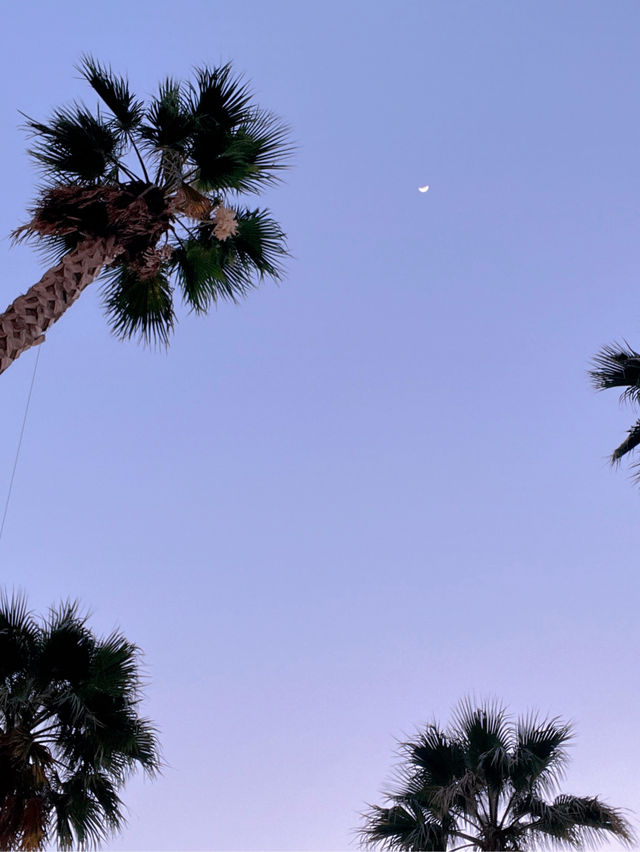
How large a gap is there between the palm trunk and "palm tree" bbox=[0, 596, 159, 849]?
4120mm

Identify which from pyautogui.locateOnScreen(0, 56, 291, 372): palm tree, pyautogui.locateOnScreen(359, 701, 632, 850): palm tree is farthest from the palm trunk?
pyautogui.locateOnScreen(359, 701, 632, 850): palm tree

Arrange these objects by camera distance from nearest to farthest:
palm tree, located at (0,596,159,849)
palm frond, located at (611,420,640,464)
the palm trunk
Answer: the palm trunk
palm tree, located at (0,596,159,849)
palm frond, located at (611,420,640,464)

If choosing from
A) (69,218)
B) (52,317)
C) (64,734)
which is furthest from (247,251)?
(64,734)

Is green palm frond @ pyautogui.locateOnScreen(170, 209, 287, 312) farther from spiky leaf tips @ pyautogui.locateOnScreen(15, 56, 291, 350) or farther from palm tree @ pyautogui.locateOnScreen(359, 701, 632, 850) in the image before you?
palm tree @ pyautogui.locateOnScreen(359, 701, 632, 850)

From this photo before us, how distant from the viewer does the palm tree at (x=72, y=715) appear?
943 centimetres

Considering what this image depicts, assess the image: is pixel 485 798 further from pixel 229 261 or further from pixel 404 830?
Answer: pixel 229 261

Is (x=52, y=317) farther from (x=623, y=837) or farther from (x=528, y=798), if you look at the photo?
(x=623, y=837)

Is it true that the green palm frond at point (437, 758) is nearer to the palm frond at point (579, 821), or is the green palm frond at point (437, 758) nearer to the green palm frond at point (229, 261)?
the palm frond at point (579, 821)

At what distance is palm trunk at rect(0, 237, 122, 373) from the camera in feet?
22.3

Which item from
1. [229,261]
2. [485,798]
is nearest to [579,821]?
[485,798]

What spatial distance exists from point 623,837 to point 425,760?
97.1 inches

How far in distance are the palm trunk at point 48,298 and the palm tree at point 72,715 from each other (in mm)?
4120

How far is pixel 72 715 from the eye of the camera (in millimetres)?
9469

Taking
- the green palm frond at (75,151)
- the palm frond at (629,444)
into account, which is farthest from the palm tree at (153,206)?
the palm frond at (629,444)
